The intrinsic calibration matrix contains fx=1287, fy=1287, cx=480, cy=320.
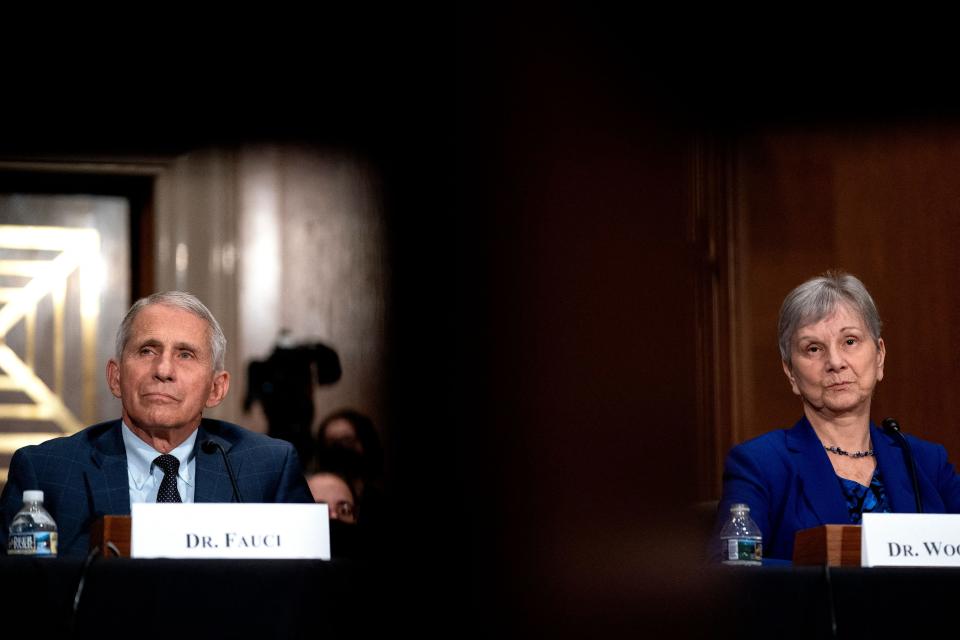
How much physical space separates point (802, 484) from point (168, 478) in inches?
46.0

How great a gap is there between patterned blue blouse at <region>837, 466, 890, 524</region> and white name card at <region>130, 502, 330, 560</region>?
3.75 ft

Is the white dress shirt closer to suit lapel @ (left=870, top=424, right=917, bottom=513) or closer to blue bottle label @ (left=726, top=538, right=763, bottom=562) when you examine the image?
blue bottle label @ (left=726, top=538, right=763, bottom=562)

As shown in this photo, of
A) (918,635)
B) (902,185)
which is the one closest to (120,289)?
(902,185)

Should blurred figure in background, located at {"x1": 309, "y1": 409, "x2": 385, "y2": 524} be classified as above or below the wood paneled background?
below

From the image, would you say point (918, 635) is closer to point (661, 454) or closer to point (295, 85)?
point (661, 454)

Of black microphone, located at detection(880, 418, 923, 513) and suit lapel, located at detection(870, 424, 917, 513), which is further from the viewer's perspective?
suit lapel, located at detection(870, 424, 917, 513)

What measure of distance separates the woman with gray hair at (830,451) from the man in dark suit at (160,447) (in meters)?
0.87

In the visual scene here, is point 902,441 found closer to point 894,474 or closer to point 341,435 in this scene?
point 894,474

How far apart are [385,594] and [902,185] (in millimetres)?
4243

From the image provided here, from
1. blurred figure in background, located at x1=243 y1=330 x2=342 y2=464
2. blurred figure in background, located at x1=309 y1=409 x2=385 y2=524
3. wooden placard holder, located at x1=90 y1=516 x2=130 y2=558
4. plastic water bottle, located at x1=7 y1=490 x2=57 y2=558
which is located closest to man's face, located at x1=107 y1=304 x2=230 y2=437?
plastic water bottle, located at x1=7 y1=490 x2=57 y2=558

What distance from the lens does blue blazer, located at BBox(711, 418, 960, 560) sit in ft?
7.77

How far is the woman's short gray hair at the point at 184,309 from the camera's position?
242cm

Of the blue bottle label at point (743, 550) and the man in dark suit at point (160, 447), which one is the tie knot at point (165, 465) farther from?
the blue bottle label at point (743, 550)

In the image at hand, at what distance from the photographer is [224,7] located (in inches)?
187
